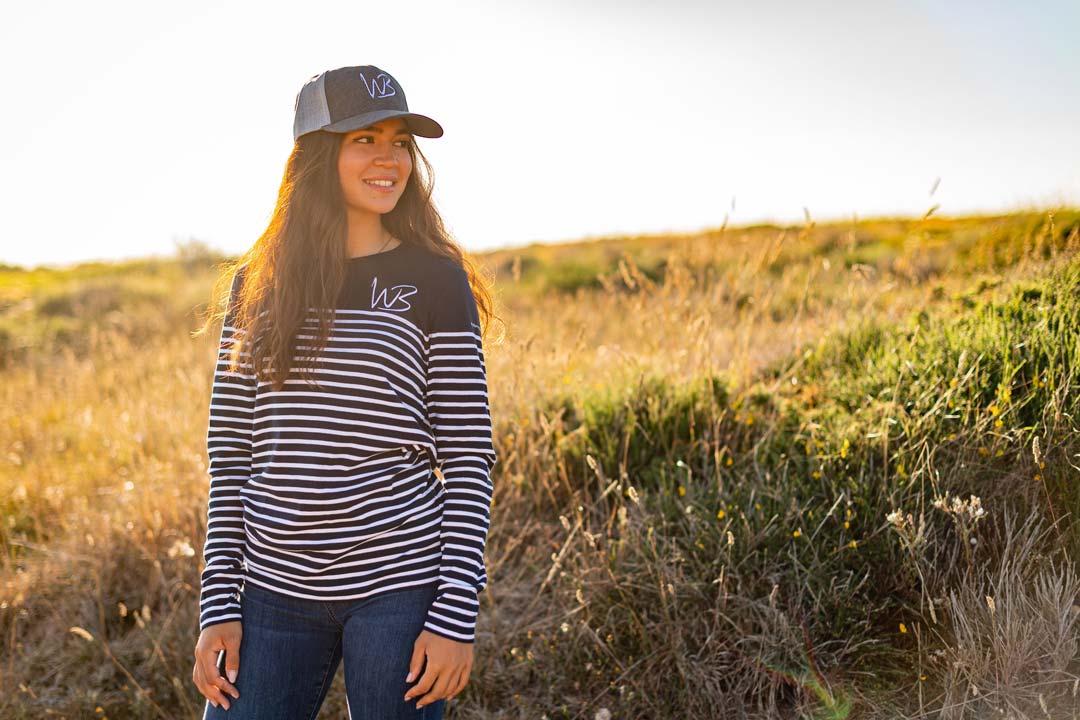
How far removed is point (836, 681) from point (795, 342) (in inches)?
93.2

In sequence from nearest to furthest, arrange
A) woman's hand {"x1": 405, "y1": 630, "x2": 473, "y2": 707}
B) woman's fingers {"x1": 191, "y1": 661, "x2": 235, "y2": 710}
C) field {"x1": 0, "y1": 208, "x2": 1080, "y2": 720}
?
woman's hand {"x1": 405, "y1": 630, "x2": 473, "y2": 707} → woman's fingers {"x1": 191, "y1": 661, "x2": 235, "y2": 710} → field {"x1": 0, "y1": 208, "x2": 1080, "y2": 720}

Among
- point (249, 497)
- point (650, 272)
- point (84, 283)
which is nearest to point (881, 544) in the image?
point (249, 497)

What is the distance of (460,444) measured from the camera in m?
1.77

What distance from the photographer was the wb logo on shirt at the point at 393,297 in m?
1.82

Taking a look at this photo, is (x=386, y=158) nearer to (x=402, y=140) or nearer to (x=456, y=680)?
(x=402, y=140)

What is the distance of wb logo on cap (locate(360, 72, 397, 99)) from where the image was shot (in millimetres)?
1893

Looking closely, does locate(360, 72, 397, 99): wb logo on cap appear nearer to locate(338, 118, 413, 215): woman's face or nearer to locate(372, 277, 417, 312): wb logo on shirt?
locate(338, 118, 413, 215): woman's face

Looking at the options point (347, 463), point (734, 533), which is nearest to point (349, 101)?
point (347, 463)

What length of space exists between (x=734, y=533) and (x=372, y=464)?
167 centimetres

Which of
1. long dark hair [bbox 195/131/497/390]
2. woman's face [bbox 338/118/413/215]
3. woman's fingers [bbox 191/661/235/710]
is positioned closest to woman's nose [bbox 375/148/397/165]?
woman's face [bbox 338/118/413/215]

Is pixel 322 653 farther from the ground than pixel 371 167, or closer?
closer

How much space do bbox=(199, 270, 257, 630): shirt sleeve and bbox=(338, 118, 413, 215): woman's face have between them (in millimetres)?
471

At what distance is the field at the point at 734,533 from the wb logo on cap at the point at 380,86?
2.56ft

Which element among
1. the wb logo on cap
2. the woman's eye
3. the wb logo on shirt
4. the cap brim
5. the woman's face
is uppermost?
the wb logo on cap
